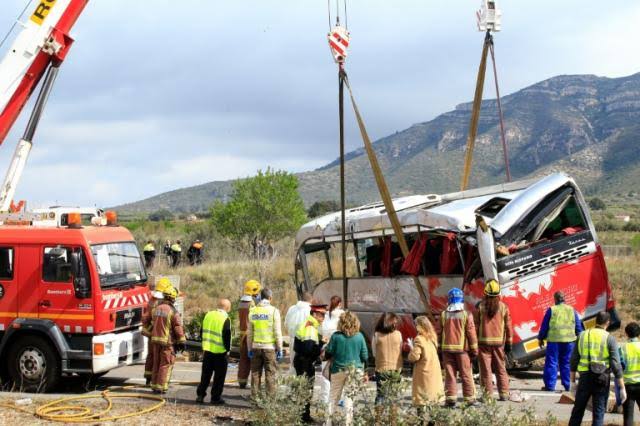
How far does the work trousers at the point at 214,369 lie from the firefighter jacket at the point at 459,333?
10.1 feet

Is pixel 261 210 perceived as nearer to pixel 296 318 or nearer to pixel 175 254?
pixel 175 254

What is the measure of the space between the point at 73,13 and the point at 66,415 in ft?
25.3

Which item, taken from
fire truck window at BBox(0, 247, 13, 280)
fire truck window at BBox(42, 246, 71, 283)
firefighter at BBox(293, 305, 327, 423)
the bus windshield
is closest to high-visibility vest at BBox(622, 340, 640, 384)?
firefighter at BBox(293, 305, 327, 423)

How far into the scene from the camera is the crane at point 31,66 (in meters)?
13.4

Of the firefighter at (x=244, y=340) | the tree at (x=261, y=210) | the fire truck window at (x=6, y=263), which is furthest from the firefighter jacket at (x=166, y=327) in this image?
the tree at (x=261, y=210)

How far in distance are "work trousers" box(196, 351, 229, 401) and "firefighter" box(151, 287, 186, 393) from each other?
0.53 meters

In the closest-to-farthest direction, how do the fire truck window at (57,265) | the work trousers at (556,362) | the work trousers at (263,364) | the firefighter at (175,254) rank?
the work trousers at (263,364) < the work trousers at (556,362) < the fire truck window at (57,265) < the firefighter at (175,254)

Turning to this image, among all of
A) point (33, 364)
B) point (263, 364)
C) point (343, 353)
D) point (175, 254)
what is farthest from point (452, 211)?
point (175, 254)

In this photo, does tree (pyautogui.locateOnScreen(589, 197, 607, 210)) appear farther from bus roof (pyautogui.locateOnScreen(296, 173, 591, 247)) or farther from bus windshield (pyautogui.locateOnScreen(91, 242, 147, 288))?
bus windshield (pyautogui.locateOnScreen(91, 242, 147, 288))

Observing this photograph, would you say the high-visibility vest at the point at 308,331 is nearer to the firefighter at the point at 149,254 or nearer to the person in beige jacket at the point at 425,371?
the person in beige jacket at the point at 425,371

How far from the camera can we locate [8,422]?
9344 mm

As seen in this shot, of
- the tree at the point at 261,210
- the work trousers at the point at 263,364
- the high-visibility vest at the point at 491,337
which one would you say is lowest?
the work trousers at the point at 263,364

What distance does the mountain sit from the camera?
86.6m

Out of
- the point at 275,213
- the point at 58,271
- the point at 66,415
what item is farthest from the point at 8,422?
the point at 275,213
